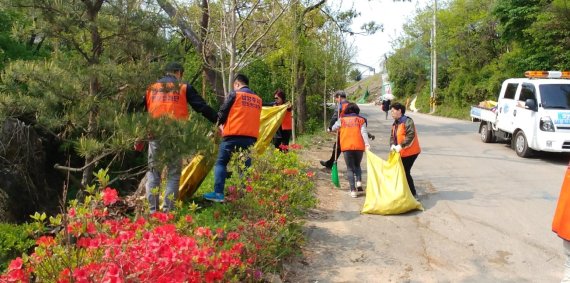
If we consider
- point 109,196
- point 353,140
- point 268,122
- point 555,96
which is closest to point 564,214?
point 109,196

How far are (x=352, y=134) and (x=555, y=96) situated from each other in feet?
20.9

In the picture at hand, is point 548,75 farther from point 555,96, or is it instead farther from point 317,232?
point 317,232

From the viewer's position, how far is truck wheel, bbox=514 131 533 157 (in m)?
11.5

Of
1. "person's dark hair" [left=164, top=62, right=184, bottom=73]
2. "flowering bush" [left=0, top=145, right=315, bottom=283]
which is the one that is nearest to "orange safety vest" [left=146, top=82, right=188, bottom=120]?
"person's dark hair" [left=164, top=62, right=184, bottom=73]

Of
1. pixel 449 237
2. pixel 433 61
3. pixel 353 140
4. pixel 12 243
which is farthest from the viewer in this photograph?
pixel 433 61

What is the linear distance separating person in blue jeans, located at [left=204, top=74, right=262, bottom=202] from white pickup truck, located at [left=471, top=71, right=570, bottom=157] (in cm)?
758

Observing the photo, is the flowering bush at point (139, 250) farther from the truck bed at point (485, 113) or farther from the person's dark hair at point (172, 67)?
the truck bed at point (485, 113)

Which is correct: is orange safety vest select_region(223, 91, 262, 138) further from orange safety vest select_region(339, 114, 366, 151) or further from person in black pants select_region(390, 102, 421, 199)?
person in black pants select_region(390, 102, 421, 199)

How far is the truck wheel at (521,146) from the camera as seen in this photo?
37.6ft

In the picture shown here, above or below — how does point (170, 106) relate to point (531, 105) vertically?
above

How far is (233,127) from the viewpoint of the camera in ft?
19.8

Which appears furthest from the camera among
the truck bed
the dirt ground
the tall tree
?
the truck bed

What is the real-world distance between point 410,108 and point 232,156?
42.4 m

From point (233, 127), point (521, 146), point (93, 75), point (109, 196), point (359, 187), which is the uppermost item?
point (93, 75)
